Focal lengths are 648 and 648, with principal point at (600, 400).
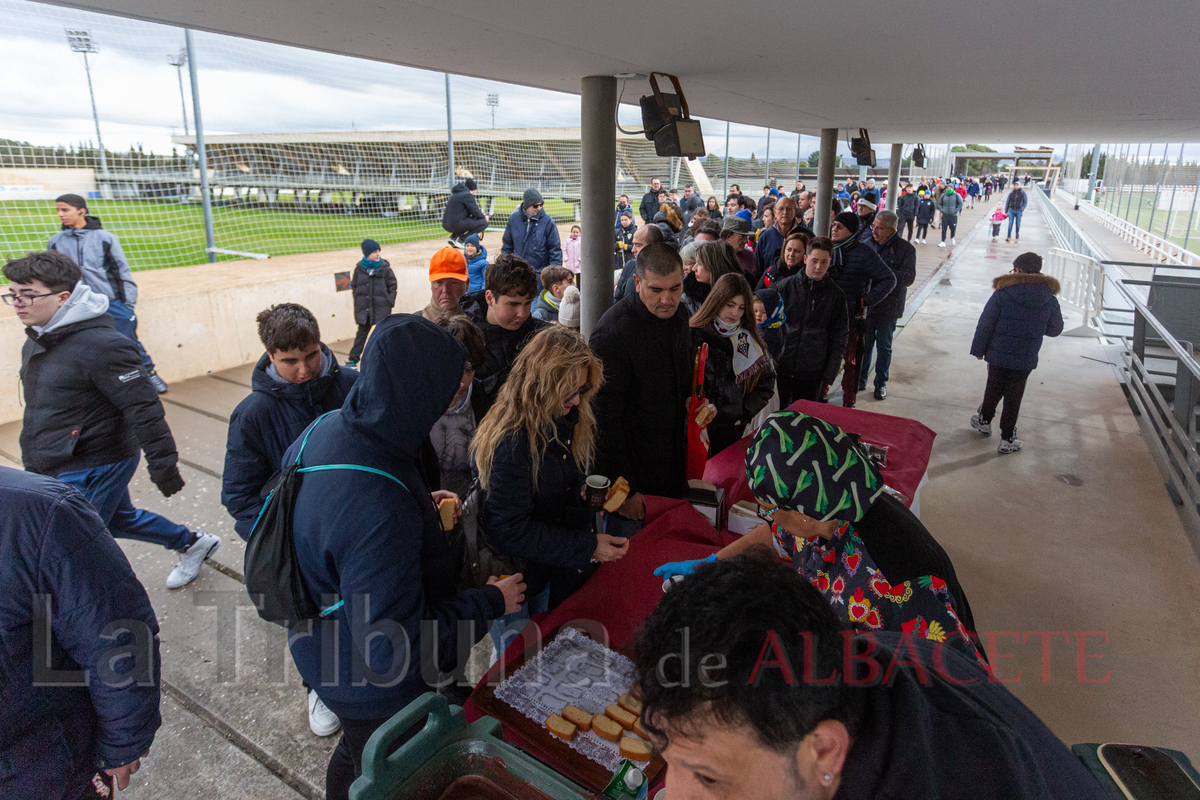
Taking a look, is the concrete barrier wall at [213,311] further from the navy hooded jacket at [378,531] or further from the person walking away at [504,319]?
the navy hooded jacket at [378,531]

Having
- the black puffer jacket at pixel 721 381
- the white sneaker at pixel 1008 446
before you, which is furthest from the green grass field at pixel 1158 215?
the black puffer jacket at pixel 721 381

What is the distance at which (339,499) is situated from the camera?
1370mm

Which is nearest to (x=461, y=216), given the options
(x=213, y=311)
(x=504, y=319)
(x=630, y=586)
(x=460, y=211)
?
(x=460, y=211)

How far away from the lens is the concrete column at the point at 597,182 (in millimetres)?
3811

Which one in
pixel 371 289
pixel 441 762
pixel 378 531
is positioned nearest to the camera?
pixel 441 762

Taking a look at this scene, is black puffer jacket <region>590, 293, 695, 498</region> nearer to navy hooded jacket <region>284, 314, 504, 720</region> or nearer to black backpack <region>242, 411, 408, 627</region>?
navy hooded jacket <region>284, 314, 504, 720</region>

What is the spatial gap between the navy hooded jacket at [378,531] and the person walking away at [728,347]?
88.2 inches

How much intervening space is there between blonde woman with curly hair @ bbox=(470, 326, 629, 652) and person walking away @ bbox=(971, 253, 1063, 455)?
391 cm

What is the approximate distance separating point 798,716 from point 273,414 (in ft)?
7.09

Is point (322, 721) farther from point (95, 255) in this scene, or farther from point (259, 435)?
point (95, 255)

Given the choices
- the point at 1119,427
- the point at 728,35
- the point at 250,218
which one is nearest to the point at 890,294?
the point at 1119,427

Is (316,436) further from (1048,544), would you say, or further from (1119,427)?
(1119,427)

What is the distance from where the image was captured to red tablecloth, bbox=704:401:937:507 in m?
2.98

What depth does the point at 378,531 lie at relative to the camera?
1352 millimetres
